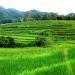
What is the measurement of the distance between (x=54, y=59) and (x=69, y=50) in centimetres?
29

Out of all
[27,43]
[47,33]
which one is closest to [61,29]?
[47,33]

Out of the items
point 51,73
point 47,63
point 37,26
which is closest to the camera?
point 51,73

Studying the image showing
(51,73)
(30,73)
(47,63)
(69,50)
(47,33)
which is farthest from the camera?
(47,33)

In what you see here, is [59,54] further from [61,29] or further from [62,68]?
[61,29]

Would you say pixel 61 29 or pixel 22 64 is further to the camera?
pixel 61 29

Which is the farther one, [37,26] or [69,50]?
[37,26]

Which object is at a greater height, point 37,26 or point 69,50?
point 69,50

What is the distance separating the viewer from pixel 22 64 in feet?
11.6

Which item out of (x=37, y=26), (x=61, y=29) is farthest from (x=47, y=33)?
(x=37, y=26)

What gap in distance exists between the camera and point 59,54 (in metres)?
3.88

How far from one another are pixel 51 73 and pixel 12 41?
25593 millimetres

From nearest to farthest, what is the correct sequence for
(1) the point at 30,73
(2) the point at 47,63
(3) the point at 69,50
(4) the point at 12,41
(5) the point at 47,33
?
(1) the point at 30,73 < (2) the point at 47,63 < (3) the point at 69,50 < (4) the point at 12,41 < (5) the point at 47,33

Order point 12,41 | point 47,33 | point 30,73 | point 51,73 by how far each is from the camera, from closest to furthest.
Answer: point 30,73 → point 51,73 → point 12,41 → point 47,33

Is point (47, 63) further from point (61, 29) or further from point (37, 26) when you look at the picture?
point (37, 26)
